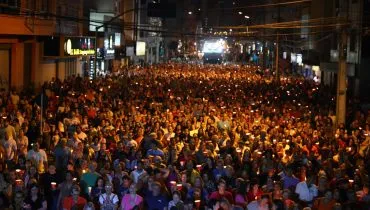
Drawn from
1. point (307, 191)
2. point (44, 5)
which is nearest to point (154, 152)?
point (307, 191)

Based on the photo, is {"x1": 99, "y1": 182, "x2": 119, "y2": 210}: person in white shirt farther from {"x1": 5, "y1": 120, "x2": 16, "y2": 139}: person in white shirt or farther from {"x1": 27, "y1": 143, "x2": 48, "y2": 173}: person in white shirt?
{"x1": 5, "y1": 120, "x2": 16, "y2": 139}: person in white shirt

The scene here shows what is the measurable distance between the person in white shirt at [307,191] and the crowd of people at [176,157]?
16mm

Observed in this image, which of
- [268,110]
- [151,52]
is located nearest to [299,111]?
[268,110]

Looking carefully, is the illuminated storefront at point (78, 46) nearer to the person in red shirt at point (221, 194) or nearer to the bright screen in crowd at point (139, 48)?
the person in red shirt at point (221, 194)

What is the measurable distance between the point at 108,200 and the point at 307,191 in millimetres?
3511

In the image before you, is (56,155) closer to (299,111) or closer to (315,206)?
(315,206)

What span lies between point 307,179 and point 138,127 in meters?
7.07

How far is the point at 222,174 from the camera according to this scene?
1278cm

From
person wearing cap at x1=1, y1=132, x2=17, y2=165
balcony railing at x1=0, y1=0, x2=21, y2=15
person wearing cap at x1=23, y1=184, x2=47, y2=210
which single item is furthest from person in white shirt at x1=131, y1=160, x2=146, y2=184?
balcony railing at x1=0, y1=0, x2=21, y2=15

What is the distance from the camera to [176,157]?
1467cm

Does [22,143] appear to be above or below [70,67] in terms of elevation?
below

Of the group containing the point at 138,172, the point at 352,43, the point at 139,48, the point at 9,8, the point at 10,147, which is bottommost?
the point at 138,172

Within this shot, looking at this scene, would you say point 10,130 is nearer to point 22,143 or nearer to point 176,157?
point 22,143

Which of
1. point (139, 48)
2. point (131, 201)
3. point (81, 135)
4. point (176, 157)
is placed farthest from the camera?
point (139, 48)
